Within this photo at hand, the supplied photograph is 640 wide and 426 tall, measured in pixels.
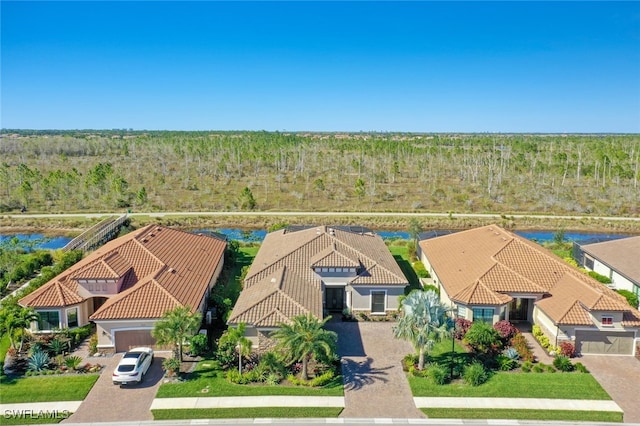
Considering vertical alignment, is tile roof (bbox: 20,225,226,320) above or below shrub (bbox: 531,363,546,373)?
above

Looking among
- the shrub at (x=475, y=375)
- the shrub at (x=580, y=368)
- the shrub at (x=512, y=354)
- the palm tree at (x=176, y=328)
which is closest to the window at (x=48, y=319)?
the palm tree at (x=176, y=328)

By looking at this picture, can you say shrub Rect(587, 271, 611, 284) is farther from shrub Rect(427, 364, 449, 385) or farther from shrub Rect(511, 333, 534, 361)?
shrub Rect(427, 364, 449, 385)

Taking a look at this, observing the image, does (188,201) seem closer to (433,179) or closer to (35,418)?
(433,179)

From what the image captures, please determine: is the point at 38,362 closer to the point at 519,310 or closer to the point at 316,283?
the point at 316,283

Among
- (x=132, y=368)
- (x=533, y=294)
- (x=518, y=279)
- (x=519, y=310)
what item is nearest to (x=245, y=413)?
(x=132, y=368)

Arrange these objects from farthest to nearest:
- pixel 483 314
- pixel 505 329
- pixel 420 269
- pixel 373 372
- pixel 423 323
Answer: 1. pixel 420 269
2. pixel 483 314
3. pixel 505 329
4. pixel 373 372
5. pixel 423 323

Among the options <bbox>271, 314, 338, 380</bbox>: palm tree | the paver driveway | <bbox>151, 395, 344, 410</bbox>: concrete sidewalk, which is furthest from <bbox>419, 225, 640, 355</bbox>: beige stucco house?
<bbox>151, 395, 344, 410</bbox>: concrete sidewalk

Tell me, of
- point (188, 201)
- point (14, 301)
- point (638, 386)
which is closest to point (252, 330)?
point (14, 301)
